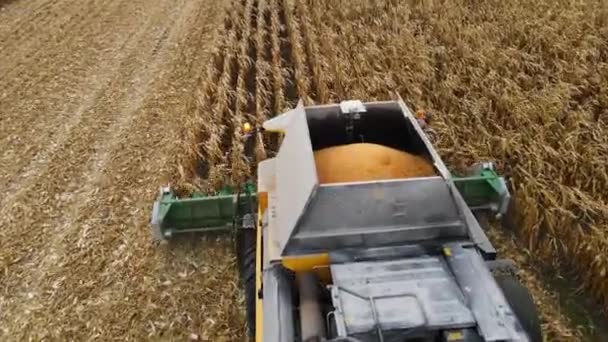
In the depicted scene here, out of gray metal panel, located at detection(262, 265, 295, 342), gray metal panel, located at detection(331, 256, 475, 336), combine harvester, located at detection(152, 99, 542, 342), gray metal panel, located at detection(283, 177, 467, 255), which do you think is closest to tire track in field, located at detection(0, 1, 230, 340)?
combine harvester, located at detection(152, 99, 542, 342)

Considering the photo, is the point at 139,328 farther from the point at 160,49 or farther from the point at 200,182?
the point at 160,49

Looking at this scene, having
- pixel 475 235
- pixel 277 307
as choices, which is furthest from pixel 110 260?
pixel 475 235

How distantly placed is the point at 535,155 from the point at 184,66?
5.80 metres

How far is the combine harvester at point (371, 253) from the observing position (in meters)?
2.64

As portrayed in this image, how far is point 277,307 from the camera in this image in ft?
9.98

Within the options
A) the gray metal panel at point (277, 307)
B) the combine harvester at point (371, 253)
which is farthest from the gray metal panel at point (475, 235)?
the gray metal panel at point (277, 307)

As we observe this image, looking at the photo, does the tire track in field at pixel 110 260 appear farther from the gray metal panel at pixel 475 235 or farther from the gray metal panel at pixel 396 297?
the gray metal panel at pixel 475 235

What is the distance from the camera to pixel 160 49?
31.6 feet

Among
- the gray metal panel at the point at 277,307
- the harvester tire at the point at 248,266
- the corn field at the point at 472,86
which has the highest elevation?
the gray metal panel at the point at 277,307

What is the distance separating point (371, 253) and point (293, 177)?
73cm

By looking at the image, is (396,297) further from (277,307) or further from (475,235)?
(475,235)

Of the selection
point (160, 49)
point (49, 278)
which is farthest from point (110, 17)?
point (49, 278)

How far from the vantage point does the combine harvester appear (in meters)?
2.64

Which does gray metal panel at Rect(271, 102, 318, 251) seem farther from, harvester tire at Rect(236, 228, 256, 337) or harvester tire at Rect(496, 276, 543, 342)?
harvester tire at Rect(496, 276, 543, 342)
